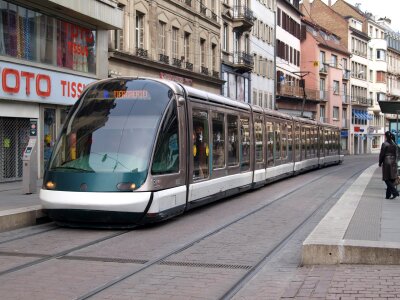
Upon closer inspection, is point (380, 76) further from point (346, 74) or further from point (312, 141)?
point (312, 141)

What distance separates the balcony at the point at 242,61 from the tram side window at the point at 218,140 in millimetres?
29759

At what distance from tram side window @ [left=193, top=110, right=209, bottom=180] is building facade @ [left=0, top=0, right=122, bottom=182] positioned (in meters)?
7.72

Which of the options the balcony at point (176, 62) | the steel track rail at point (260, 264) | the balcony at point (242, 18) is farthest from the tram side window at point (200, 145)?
the balcony at point (242, 18)

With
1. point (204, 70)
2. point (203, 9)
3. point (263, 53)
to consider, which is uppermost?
point (203, 9)

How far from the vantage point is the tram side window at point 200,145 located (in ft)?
42.2

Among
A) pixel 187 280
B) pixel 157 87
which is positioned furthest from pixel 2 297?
pixel 157 87

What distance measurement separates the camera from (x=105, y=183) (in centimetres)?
1042

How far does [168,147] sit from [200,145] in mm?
2004

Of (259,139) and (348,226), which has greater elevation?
(259,139)

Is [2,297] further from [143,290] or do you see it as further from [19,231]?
[19,231]

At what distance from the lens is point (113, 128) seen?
36.1 feet

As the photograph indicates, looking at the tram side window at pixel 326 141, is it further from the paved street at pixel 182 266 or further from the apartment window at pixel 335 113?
the apartment window at pixel 335 113

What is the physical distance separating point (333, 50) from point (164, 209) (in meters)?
69.7

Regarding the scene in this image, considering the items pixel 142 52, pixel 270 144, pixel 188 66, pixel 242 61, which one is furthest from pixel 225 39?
pixel 270 144
